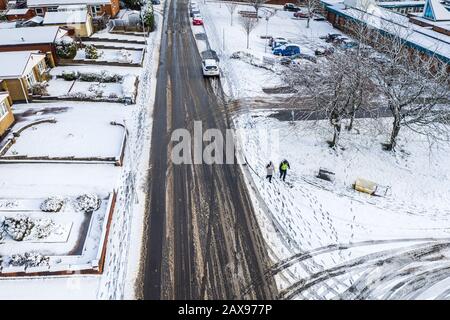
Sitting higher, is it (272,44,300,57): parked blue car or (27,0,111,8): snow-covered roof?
(27,0,111,8): snow-covered roof

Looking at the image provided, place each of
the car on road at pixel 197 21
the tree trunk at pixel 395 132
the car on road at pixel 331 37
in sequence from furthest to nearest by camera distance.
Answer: the car on road at pixel 197 21 < the car on road at pixel 331 37 < the tree trunk at pixel 395 132

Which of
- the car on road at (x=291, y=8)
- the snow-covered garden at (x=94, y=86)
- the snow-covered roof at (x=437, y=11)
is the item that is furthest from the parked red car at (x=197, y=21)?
the snow-covered roof at (x=437, y=11)

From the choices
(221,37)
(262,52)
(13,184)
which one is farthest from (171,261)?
(221,37)

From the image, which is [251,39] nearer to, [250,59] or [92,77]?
[250,59]

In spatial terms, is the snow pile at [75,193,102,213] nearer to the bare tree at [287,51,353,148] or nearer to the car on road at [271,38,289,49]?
the bare tree at [287,51,353,148]

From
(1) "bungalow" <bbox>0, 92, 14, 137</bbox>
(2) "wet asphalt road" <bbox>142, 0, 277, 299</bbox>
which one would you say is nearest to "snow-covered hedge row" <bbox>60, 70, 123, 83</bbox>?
(2) "wet asphalt road" <bbox>142, 0, 277, 299</bbox>

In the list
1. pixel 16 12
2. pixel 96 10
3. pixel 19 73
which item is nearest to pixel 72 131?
pixel 19 73

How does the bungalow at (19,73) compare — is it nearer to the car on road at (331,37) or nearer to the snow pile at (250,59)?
the snow pile at (250,59)
